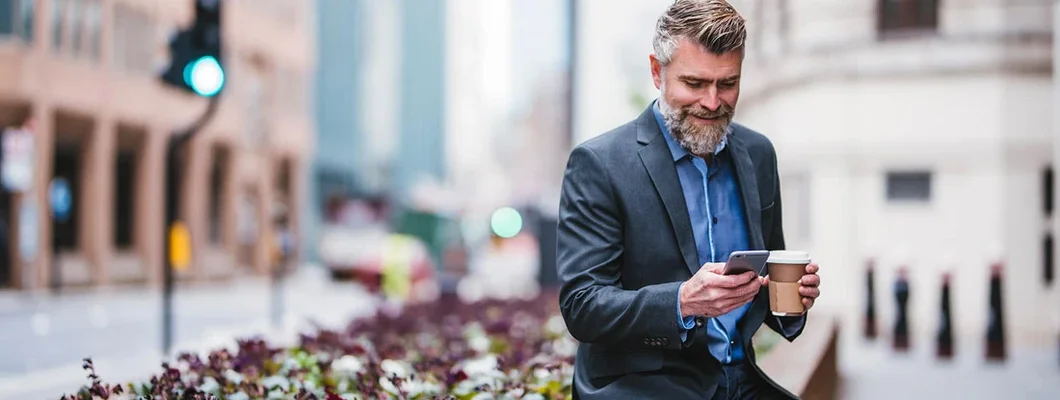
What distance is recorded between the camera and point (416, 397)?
14.2 ft

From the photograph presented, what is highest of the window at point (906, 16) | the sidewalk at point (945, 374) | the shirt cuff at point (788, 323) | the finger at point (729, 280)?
the window at point (906, 16)

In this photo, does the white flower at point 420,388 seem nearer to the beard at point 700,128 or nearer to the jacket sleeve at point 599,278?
the jacket sleeve at point 599,278

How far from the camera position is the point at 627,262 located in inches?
116

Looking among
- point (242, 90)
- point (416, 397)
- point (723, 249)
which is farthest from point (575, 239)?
point (242, 90)

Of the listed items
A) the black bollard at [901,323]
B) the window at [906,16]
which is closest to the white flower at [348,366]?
the black bollard at [901,323]

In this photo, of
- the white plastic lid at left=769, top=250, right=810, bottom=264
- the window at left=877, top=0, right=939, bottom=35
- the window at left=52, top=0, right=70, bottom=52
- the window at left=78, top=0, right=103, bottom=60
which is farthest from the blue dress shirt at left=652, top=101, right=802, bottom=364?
the window at left=78, top=0, right=103, bottom=60

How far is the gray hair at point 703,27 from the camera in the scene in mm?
2793

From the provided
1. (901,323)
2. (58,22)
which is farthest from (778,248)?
(58,22)

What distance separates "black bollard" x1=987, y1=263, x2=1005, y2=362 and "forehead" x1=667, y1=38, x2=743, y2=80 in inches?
382

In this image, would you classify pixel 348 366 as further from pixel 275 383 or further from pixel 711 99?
pixel 711 99

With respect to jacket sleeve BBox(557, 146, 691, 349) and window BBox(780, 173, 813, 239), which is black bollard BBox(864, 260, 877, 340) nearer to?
window BBox(780, 173, 813, 239)

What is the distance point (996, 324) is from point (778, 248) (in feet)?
30.5

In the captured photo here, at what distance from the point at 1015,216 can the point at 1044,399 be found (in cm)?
693

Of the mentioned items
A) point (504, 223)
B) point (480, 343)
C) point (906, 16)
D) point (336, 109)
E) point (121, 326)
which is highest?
point (336, 109)
